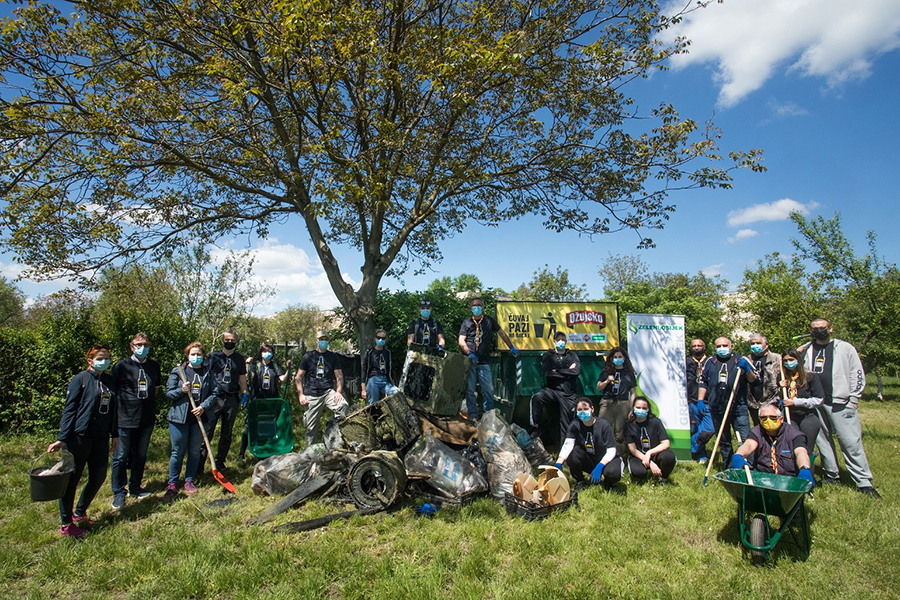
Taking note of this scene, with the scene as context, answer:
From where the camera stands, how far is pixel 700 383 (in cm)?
666

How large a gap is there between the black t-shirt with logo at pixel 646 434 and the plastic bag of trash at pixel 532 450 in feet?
3.34

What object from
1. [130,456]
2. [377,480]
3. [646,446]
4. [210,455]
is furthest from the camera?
[646,446]

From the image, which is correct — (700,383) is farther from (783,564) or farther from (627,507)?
(783,564)

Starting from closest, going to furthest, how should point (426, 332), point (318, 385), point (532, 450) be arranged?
point (532, 450) → point (318, 385) → point (426, 332)

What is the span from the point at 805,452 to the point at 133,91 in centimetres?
955

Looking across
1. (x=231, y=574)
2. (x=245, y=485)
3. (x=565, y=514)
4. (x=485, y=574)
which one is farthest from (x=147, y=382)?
(x=565, y=514)

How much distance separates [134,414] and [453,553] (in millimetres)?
3640

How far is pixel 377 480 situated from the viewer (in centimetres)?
464

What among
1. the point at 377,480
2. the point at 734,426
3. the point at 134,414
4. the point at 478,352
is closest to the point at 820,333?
the point at 734,426

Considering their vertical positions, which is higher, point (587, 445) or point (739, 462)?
point (739, 462)

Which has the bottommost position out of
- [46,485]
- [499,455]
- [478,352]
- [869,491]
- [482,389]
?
[869,491]

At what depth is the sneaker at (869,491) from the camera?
16.4ft

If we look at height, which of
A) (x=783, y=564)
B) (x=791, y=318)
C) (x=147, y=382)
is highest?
(x=791, y=318)

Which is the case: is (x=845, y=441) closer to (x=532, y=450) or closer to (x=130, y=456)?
(x=532, y=450)
